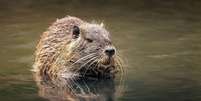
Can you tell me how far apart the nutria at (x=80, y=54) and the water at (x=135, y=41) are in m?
0.28

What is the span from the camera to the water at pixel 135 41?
28.3 feet

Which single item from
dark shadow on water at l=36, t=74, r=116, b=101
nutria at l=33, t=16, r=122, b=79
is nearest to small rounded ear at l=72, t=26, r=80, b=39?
nutria at l=33, t=16, r=122, b=79

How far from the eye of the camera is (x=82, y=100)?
8078 millimetres

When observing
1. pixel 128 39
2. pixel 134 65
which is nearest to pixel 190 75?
pixel 134 65

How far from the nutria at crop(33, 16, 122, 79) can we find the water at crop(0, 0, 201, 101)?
28 cm

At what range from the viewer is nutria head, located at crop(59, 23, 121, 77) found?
29.4 feet

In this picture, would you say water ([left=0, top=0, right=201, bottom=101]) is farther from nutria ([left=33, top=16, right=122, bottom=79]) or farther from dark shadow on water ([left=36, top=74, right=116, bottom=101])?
nutria ([left=33, top=16, right=122, bottom=79])

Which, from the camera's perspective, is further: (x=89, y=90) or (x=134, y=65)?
(x=134, y=65)

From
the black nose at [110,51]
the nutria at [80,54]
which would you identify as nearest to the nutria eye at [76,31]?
the nutria at [80,54]

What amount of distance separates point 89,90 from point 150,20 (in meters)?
5.17

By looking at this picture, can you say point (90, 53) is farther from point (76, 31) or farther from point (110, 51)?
point (76, 31)

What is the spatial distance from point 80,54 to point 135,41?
8.99ft

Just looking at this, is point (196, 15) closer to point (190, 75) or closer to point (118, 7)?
point (118, 7)

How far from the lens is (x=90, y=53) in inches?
356
